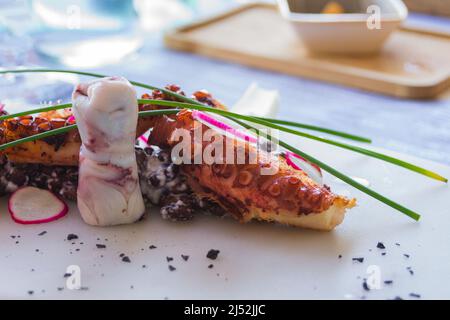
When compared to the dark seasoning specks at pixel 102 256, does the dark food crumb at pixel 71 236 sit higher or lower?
higher

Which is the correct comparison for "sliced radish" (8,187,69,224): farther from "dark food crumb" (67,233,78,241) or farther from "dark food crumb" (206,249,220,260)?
"dark food crumb" (206,249,220,260)

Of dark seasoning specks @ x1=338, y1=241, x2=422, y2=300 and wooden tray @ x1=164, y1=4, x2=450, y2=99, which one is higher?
wooden tray @ x1=164, y1=4, x2=450, y2=99

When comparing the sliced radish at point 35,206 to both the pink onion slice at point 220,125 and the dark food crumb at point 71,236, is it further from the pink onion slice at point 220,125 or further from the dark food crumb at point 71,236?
the pink onion slice at point 220,125

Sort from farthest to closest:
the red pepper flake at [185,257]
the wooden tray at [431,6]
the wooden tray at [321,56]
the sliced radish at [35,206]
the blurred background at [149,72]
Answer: the wooden tray at [431,6]
the wooden tray at [321,56]
the blurred background at [149,72]
the sliced radish at [35,206]
the red pepper flake at [185,257]

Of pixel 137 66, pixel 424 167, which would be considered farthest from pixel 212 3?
pixel 424 167

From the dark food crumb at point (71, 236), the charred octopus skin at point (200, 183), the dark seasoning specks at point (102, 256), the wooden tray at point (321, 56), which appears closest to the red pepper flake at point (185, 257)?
the dark seasoning specks at point (102, 256)

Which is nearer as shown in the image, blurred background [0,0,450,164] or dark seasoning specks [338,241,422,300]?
dark seasoning specks [338,241,422,300]

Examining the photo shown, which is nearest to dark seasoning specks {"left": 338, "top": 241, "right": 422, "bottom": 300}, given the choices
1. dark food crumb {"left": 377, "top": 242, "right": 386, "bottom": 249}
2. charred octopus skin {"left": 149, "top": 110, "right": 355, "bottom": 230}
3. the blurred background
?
dark food crumb {"left": 377, "top": 242, "right": 386, "bottom": 249}
